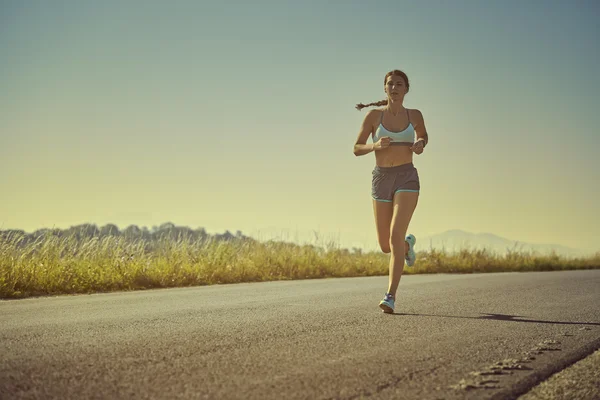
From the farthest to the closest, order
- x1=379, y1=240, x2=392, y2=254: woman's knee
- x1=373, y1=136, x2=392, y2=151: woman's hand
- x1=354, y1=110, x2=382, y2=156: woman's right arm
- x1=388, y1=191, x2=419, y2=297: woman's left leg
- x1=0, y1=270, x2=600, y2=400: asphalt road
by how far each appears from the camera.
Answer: x1=379, y1=240, x2=392, y2=254: woman's knee, x1=354, y1=110, x2=382, y2=156: woman's right arm, x1=388, y1=191, x2=419, y2=297: woman's left leg, x1=373, y1=136, x2=392, y2=151: woman's hand, x1=0, y1=270, x2=600, y2=400: asphalt road

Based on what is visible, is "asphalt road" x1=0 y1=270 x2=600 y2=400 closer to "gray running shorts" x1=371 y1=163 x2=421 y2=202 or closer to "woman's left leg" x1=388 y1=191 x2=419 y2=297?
"woman's left leg" x1=388 y1=191 x2=419 y2=297

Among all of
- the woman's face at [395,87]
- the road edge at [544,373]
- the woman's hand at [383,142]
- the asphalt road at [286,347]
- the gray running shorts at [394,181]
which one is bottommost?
the road edge at [544,373]

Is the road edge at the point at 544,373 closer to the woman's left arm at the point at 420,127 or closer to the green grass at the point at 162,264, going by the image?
the woman's left arm at the point at 420,127

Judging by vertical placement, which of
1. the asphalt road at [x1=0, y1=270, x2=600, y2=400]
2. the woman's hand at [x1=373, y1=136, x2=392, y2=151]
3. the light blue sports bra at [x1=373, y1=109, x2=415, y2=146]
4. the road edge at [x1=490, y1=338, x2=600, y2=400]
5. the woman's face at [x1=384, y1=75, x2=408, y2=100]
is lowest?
the road edge at [x1=490, y1=338, x2=600, y2=400]

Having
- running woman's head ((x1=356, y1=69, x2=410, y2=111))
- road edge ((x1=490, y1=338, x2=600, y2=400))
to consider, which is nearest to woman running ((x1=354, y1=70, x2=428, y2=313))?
running woman's head ((x1=356, y1=69, x2=410, y2=111))

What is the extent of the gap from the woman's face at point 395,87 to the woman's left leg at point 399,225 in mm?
1027

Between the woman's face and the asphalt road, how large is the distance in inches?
88.3

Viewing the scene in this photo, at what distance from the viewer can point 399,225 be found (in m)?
6.55

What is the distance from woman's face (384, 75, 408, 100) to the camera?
668 cm

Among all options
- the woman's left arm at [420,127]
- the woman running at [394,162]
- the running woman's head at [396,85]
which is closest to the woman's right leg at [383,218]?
the woman running at [394,162]

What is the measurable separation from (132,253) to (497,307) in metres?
7.21

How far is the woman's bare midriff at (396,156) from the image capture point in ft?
21.7

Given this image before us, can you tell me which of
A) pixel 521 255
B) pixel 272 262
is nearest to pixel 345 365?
pixel 272 262

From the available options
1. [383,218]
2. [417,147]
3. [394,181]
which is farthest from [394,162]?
[383,218]
